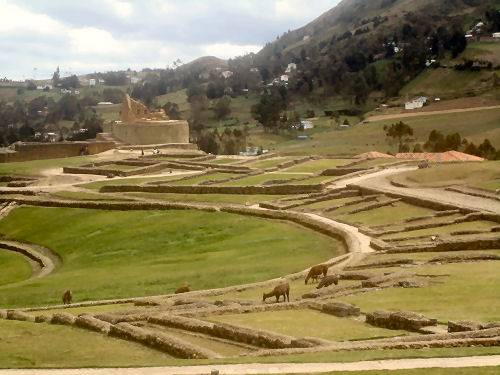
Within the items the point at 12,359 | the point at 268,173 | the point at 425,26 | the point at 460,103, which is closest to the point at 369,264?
the point at 12,359

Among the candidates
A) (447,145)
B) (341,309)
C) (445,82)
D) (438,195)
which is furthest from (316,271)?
(445,82)

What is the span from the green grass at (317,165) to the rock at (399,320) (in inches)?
1637

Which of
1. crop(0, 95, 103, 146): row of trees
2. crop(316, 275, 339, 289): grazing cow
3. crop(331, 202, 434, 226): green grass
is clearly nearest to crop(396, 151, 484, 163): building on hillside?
crop(331, 202, 434, 226): green grass

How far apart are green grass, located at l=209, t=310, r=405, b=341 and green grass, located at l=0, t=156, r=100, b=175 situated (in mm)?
50229

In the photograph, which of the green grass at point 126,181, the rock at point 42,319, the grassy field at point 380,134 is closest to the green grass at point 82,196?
the green grass at point 126,181

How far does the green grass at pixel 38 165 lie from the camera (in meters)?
66.1

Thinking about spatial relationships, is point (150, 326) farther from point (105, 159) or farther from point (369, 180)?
point (105, 159)

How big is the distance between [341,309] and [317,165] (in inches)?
1808

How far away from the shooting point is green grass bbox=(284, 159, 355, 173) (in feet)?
194

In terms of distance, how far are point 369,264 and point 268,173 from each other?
113ft

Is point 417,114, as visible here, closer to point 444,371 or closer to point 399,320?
point 399,320

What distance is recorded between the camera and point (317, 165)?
206 ft

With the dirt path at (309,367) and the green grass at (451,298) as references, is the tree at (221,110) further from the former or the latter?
the dirt path at (309,367)

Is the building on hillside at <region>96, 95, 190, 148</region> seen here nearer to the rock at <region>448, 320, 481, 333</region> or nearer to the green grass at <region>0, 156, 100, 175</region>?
the green grass at <region>0, 156, 100, 175</region>
